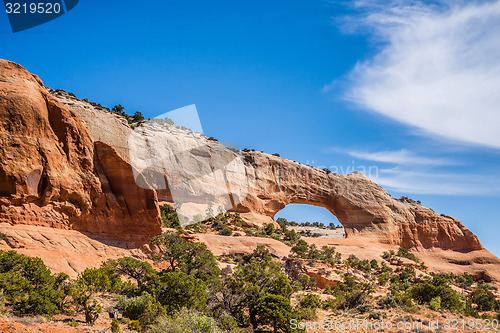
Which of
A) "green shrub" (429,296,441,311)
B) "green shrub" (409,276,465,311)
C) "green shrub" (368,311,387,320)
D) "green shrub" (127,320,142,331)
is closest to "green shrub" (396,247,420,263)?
"green shrub" (409,276,465,311)

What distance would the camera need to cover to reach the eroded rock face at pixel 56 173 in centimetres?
1886

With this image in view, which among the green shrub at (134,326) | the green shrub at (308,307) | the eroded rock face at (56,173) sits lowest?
→ the green shrub at (308,307)

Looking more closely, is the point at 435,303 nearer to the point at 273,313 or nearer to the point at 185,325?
the point at 273,313

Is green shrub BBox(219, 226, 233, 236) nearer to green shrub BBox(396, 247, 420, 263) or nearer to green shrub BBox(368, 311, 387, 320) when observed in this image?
green shrub BBox(368, 311, 387, 320)

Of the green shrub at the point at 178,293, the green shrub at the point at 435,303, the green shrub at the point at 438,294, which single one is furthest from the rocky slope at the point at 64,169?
the green shrub at the point at 438,294

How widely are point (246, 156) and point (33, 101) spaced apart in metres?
38.0

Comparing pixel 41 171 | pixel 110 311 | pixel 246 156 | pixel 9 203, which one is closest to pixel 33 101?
pixel 41 171

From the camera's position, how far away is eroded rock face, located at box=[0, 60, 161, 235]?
61.9 ft

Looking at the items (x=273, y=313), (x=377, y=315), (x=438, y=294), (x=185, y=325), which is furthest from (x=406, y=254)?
(x=185, y=325)

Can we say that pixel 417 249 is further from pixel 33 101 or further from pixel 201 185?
pixel 33 101

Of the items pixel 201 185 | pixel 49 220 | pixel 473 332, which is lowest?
pixel 473 332

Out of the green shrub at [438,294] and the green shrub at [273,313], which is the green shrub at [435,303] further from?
the green shrub at [273,313]

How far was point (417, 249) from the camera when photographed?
57594 mm

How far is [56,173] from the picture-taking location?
20.6 metres
